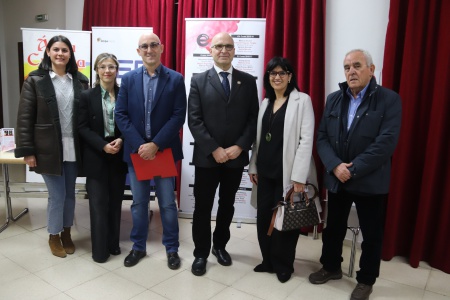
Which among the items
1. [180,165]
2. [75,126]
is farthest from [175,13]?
[75,126]

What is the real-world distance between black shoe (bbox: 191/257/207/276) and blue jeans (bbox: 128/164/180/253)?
0.22 m

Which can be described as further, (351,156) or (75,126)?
(75,126)

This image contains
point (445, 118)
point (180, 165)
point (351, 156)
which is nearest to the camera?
point (351, 156)

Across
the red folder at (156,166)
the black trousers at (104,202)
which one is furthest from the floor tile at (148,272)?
the red folder at (156,166)

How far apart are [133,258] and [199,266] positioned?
1.65 ft

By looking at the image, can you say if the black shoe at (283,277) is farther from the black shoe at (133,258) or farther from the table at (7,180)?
the table at (7,180)

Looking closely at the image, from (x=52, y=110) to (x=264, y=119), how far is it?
1466 mm

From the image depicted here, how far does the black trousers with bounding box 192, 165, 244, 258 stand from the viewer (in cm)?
241

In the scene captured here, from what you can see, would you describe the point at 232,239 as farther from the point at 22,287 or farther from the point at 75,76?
the point at 75,76

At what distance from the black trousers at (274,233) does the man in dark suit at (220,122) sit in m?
0.22

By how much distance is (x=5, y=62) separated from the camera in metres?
6.54

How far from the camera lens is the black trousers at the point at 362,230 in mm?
2086

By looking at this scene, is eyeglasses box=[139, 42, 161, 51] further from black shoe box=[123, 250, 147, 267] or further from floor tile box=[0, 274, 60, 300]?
floor tile box=[0, 274, 60, 300]

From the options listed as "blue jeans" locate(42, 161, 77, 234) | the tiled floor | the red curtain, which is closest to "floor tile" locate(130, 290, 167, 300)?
the tiled floor
